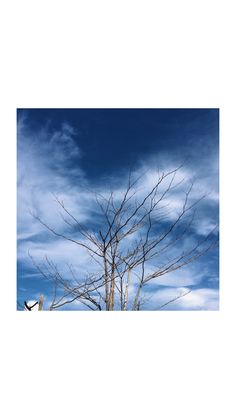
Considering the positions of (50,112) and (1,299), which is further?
(50,112)
